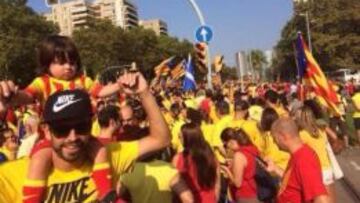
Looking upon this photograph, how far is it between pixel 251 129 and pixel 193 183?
9.28 ft

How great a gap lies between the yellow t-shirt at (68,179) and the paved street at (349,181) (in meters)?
8.16

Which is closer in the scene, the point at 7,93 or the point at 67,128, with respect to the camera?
the point at 7,93

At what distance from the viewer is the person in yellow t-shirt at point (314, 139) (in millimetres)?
6988

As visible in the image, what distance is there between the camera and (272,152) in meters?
9.19

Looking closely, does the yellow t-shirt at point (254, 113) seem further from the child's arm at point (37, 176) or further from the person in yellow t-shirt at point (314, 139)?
the child's arm at point (37, 176)

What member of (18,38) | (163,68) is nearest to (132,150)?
(163,68)

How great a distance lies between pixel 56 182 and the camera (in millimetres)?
3240

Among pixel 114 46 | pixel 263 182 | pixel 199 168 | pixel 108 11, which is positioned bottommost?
pixel 263 182

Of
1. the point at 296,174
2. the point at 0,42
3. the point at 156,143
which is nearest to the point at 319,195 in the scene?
the point at 296,174

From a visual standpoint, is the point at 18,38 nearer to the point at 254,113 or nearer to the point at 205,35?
the point at 205,35

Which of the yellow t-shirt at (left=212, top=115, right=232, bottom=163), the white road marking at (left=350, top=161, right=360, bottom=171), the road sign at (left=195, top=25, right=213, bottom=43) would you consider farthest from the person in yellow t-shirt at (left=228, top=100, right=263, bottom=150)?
the road sign at (left=195, top=25, right=213, bottom=43)

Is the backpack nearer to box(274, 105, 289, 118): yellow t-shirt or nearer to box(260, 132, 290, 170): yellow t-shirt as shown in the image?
box(260, 132, 290, 170): yellow t-shirt

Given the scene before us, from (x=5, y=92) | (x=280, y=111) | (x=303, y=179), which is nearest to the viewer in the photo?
(x=5, y=92)

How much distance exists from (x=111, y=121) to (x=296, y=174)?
207cm
